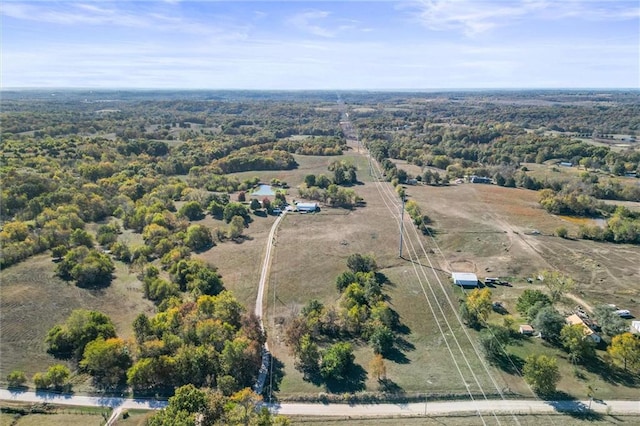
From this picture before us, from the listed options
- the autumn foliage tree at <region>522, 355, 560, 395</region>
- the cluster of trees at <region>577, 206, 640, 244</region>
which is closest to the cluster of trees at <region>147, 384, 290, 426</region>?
the autumn foliage tree at <region>522, 355, 560, 395</region>

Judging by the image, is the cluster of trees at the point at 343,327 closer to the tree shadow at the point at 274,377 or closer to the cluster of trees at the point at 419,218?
the tree shadow at the point at 274,377

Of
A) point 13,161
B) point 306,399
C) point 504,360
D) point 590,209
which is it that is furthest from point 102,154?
point 590,209

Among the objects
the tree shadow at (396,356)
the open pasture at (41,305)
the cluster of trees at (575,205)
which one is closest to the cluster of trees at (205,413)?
the tree shadow at (396,356)

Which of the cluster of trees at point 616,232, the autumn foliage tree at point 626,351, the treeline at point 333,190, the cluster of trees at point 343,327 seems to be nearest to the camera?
the autumn foliage tree at point 626,351

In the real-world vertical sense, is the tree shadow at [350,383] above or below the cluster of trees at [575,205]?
below

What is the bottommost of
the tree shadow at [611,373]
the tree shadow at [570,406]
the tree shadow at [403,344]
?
the tree shadow at [403,344]

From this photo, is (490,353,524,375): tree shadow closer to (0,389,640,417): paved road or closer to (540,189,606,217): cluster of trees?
(0,389,640,417): paved road
